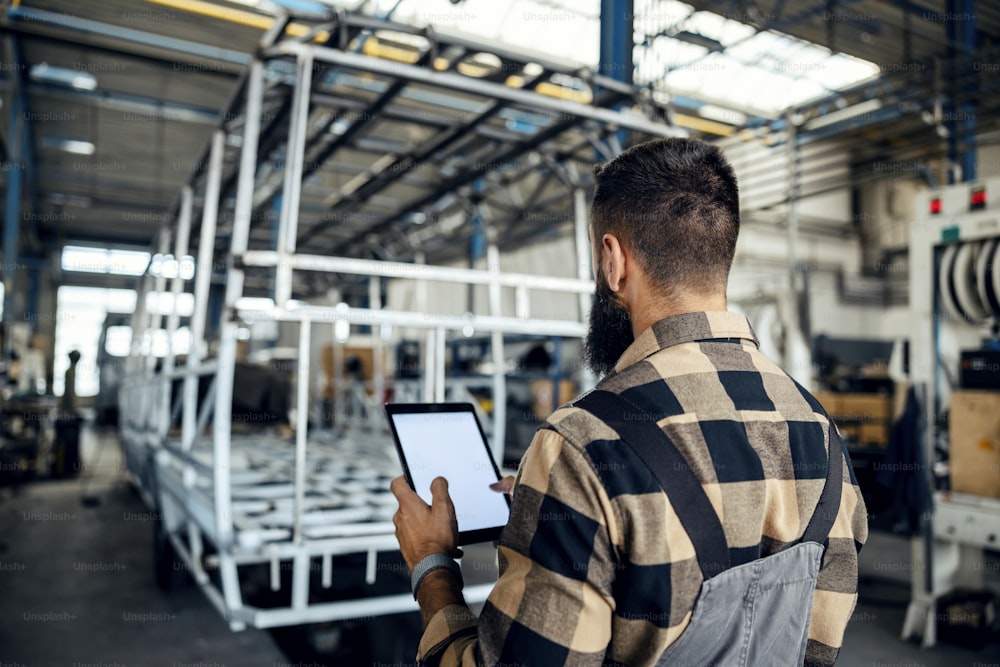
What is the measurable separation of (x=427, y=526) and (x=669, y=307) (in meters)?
0.54

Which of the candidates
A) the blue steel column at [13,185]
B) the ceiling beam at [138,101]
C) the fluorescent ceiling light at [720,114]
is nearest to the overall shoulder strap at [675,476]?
the ceiling beam at [138,101]

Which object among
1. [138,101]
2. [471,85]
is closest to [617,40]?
[471,85]

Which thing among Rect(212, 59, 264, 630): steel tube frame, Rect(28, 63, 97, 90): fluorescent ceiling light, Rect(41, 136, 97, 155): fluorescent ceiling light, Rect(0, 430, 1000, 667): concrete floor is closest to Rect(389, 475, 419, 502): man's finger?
Rect(212, 59, 264, 630): steel tube frame

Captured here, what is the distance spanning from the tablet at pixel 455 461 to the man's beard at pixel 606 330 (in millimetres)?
345

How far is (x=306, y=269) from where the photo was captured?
268 centimetres

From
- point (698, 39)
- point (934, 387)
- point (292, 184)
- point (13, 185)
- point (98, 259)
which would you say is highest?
point (98, 259)

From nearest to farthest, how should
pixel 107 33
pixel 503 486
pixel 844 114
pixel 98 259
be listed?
pixel 503 486
pixel 107 33
pixel 844 114
pixel 98 259

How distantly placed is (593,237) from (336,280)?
674 centimetres

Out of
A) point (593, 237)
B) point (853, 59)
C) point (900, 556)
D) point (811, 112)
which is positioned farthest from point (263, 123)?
point (853, 59)

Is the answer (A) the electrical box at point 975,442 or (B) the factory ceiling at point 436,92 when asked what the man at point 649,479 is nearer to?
(B) the factory ceiling at point 436,92

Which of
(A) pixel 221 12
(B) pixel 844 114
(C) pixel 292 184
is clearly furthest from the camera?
(A) pixel 221 12

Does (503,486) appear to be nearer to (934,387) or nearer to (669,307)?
(669,307)

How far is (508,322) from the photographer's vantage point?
10.5ft

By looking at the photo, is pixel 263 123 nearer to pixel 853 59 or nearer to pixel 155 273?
pixel 155 273
